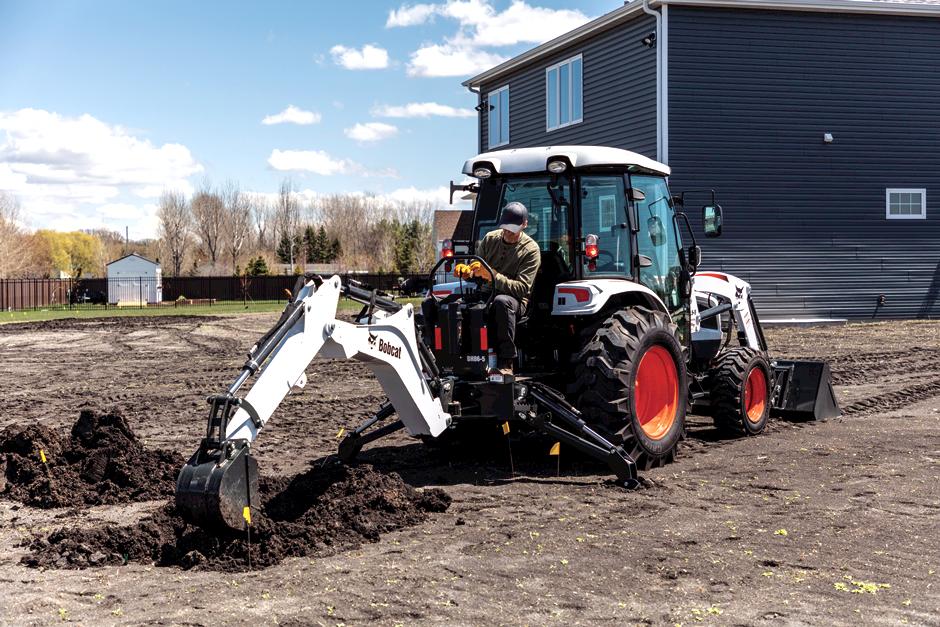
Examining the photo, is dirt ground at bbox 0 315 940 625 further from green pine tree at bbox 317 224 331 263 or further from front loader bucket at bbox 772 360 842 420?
green pine tree at bbox 317 224 331 263

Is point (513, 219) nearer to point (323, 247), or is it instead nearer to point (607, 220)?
point (607, 220)

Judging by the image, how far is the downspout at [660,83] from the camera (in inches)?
915

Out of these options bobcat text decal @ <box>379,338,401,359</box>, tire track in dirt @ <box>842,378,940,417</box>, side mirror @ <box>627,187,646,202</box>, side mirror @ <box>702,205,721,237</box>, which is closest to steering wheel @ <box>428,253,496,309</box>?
bobcat text decal @ <box>379,338,401,359</box>

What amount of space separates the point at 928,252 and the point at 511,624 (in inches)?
936

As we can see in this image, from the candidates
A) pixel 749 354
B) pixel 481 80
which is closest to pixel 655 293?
pixel 749 354

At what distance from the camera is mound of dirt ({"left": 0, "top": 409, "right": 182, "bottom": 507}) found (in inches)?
303

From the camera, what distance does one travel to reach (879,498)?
741cm

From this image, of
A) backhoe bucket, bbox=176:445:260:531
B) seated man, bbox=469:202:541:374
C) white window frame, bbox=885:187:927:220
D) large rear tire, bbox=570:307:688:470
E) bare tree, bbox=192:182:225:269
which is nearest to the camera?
backhoe bucket, bbox=176:445:260:531

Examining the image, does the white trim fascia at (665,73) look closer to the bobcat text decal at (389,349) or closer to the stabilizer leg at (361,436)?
the stabilizer leg at (361,436)

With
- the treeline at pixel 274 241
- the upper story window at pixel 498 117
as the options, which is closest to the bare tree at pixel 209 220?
the treeline at pixel 274 241

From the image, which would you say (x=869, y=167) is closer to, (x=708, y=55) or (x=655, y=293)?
(x=708, y=55)

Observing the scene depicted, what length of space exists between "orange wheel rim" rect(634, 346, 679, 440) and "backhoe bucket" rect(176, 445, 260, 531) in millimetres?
3845

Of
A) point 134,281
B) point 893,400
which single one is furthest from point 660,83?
point 134,281

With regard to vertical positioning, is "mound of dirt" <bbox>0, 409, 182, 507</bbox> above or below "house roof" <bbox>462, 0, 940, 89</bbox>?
below
